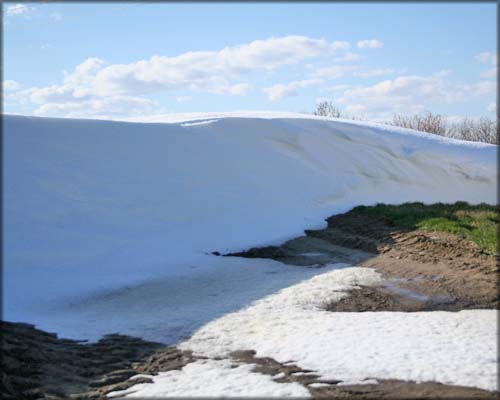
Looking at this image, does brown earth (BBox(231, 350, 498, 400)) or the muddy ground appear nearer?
brown earth (BBox(231, 350, 498, 400))

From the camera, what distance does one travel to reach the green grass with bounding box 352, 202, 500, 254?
9.93 m

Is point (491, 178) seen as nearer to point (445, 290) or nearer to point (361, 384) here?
point (445, 290)

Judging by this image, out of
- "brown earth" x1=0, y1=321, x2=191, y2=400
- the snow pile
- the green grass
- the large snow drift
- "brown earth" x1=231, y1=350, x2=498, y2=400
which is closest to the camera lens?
"brown earth" x1=231, y1=350, x2=498, y2=400

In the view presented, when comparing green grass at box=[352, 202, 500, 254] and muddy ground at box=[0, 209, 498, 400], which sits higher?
green grass at box=[352, 202, 500, 254]

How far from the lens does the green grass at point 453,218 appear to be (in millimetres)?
9930

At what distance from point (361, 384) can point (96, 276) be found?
547 centimetres

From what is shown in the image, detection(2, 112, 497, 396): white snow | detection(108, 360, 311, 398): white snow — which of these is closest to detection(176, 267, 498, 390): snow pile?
detection(2, 112, 497, 396): white snow

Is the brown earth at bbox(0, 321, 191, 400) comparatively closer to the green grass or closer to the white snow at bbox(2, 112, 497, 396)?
the white snow at bbox(2, 112, 497, 396)

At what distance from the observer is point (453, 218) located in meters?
12.1

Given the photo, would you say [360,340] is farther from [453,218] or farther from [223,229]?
[453,218]

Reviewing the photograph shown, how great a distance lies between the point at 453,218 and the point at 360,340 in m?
6.93

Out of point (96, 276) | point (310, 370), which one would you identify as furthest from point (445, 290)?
point (96, 276)

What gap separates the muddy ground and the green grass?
0.28m

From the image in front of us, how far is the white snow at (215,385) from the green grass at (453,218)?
512 centimetres
